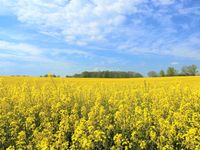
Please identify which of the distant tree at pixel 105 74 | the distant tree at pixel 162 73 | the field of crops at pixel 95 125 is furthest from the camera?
the distant tree at pixel 162 73

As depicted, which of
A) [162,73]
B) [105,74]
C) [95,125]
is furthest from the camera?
[162,73]

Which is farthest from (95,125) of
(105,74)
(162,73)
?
(162,73)

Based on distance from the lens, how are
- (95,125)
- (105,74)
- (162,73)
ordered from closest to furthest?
(95,125), (105,74), (162,73)

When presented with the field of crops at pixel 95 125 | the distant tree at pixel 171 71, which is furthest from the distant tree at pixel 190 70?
the field of crops at pixel 95 125

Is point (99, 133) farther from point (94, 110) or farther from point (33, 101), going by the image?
point (33, 101)

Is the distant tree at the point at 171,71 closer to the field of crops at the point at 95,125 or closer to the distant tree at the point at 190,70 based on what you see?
the distant tree at the point at 190,70

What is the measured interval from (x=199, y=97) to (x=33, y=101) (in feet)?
15.9

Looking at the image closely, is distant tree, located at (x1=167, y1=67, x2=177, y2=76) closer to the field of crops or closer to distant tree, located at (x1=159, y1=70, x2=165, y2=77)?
distant tree, located at (x1=159, y1=70, x2=165, y2=77)

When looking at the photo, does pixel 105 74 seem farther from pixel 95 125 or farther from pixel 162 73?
pixel 95 125

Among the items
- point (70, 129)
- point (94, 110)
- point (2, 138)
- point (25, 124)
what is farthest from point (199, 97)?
point (2, 138)

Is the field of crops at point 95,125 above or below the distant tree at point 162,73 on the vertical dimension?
below

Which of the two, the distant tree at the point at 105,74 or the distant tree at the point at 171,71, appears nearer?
the distant tree at the point at 105,74

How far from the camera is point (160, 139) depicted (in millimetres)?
5977

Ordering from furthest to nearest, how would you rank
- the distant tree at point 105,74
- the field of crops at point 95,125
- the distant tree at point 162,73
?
1. the distant tree at point 162,73
2. the distant tree at point 105,74
3. the field of crops at point 95,125
